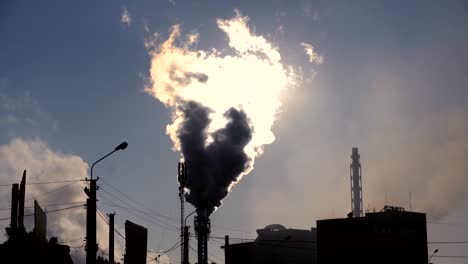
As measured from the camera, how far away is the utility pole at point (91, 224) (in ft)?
87.0

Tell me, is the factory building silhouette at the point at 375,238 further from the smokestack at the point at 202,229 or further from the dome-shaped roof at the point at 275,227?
the dome-shaped roof at the point at 275,227

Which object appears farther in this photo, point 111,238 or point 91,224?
point 111,238

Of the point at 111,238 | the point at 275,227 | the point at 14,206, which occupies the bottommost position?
the point at 111,238

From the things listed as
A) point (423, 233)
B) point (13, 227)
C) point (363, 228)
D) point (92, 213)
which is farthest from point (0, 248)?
point (423, 233)

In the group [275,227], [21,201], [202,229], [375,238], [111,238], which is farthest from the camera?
[275,227]

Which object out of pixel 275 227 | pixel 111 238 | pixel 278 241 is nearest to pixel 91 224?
pixel 111 238

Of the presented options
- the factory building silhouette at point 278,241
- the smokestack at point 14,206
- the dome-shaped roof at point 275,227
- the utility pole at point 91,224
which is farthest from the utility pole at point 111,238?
the dome-shaped roof at point 275,227

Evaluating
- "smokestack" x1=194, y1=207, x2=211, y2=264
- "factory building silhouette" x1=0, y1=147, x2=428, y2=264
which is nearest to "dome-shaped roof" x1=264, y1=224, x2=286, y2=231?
"factory building silhouette" x1=0, y1=147, x2=428, y2=264

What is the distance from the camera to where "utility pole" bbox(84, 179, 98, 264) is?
26.5 metres

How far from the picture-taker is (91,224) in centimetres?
2705

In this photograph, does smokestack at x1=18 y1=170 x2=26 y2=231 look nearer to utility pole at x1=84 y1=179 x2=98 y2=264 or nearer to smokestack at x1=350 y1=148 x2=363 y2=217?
utility pole at x1=84 y1=179 x2=98 y2=264

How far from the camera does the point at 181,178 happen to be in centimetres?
7431

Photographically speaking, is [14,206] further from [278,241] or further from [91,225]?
[278,241]

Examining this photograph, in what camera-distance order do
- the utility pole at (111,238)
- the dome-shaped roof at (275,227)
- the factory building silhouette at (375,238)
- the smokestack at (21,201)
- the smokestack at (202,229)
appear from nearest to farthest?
the utility pole at (111,238) → the smokestack at (21,201) → the factory building silhouette at (375,238) → the smokestack at (202,229) → the dome-shaped roof at (275,227)
